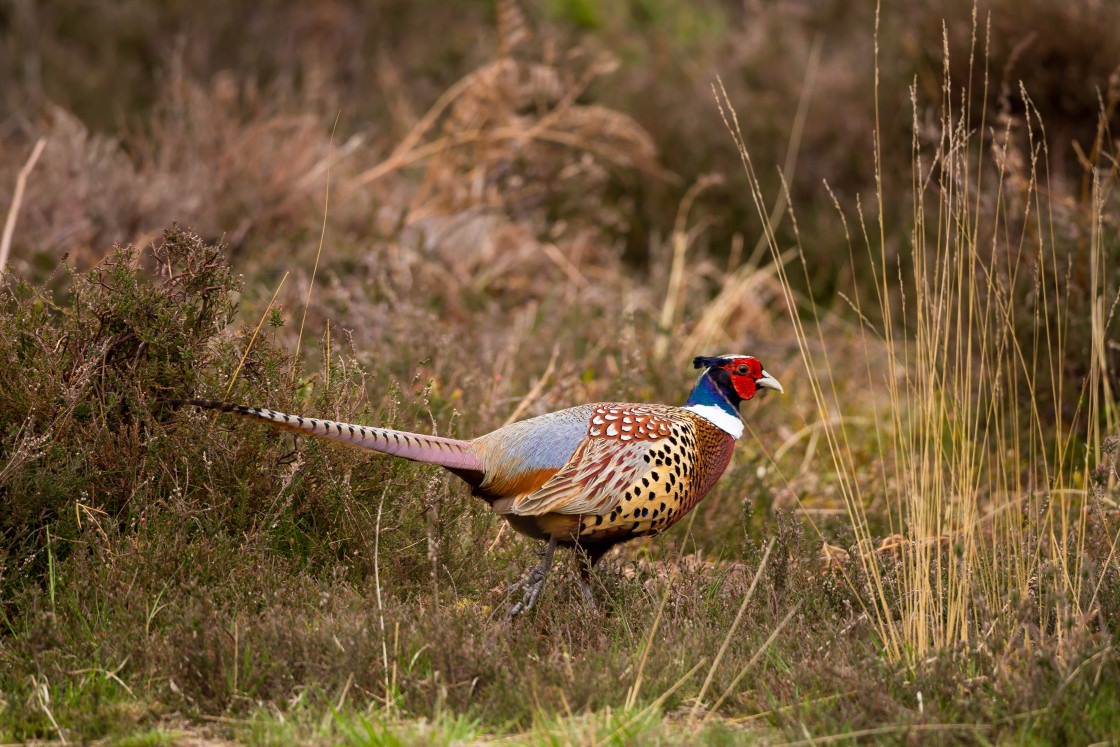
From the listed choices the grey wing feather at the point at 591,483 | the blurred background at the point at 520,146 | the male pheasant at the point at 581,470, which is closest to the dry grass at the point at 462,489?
the blurred background at the point at 520,146

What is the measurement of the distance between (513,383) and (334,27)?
7.91 metres

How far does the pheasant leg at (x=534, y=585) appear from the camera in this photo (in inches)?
129

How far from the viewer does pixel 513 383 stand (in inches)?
215

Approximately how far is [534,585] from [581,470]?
37cm

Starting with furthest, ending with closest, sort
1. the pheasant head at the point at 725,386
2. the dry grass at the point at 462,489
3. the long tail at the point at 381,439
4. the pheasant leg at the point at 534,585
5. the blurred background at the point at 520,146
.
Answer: the blurred background at the point at 520,146
the pheasant head at the point at 725,386
the pheasant leg at the point at 534,585
the long tail at the point at 381,439
the dry grass at the point at 462,489

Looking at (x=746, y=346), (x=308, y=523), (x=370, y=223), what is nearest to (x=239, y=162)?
(x=370, y=223)

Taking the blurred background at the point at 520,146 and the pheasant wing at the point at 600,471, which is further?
the blurred background at the point at 520,146

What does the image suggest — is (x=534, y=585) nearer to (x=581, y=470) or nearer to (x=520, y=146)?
(x=581, y=470)

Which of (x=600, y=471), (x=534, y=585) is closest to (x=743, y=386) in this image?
(x=600, y=471)

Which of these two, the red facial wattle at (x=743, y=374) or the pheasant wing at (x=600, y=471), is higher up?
the red facial wattle at (x=743, y=374)

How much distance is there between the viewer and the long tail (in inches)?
118

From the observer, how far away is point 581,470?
332 centimetres

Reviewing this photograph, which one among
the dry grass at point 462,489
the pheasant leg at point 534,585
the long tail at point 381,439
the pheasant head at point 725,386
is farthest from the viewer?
the pheasant head at point 725,386

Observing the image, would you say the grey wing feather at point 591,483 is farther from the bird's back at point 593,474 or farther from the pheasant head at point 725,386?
the pheasant head at point 725,386
